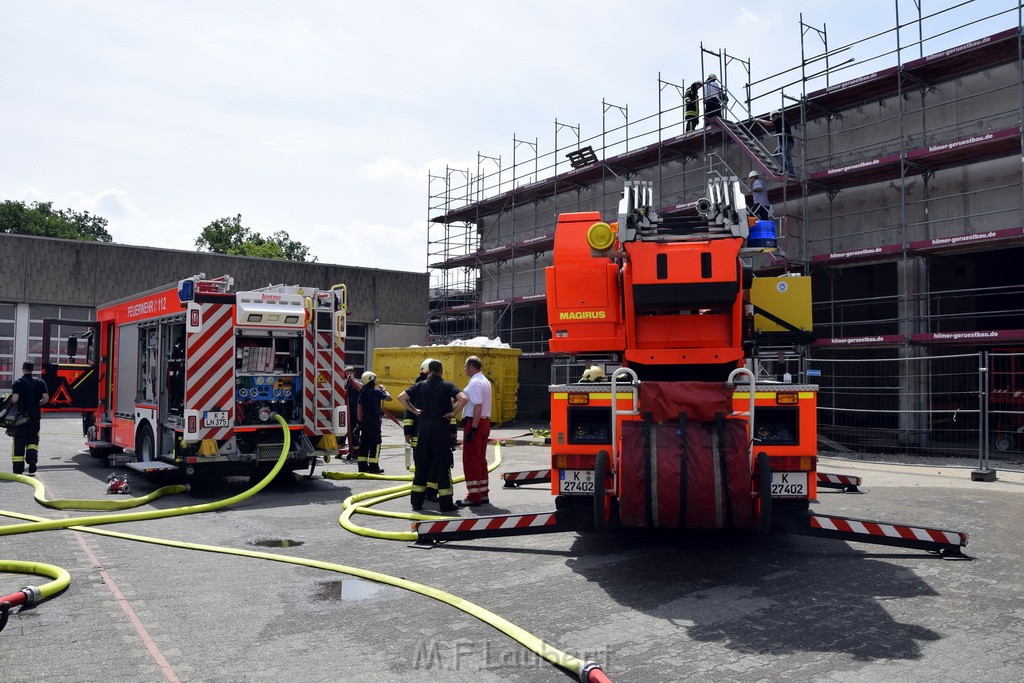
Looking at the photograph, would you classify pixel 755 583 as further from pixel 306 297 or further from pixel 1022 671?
pixel 306 297

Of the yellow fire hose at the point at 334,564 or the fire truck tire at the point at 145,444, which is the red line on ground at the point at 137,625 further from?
the fire truck tire at the point at 145,444

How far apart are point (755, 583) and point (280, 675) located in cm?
338

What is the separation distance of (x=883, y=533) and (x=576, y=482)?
7.99 ft

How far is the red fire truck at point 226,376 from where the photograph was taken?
32.8ft

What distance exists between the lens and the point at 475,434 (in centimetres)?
910

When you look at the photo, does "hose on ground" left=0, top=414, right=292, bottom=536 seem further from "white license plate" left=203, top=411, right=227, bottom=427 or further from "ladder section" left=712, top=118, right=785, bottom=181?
"ladder section" left=712, top=118, right=785, bottom=181

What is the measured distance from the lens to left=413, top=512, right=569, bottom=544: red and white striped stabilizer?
21.8ft

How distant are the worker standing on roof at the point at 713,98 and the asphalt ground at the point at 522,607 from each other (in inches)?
589

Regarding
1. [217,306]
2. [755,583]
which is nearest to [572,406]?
[755,583]

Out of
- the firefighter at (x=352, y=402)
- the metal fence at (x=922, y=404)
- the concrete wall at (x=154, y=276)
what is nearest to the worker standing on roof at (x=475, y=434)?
the firefighter at (x=352, y=402)

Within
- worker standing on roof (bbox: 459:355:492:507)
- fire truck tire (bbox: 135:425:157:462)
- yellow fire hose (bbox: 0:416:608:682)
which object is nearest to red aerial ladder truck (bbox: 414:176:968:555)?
yellow fire hose (bbox: 0:416:608:682)

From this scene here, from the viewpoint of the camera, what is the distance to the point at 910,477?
39.3 feet

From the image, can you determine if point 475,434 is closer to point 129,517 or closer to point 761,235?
point 129,517

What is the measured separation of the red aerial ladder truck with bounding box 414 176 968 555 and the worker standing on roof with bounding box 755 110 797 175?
13.0 meters
